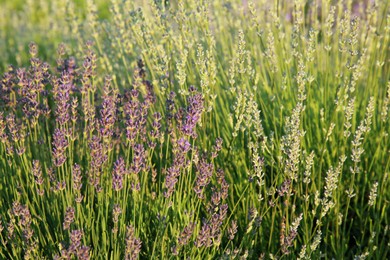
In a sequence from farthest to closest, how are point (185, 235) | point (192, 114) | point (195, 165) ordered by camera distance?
point (195, 165) → point (192, 114) → point (185, 235)

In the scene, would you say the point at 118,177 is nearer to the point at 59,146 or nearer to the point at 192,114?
the point at 59,146

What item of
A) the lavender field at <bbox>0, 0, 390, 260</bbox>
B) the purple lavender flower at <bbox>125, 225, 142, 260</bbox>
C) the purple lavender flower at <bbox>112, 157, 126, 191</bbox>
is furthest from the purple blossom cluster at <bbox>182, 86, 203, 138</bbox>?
the purple lavender flower at <bbox>125, 225, 142, 260</bbox>

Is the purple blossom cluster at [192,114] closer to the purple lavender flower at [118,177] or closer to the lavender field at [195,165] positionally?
the lavender field at [195,165]

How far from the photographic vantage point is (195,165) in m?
2.43

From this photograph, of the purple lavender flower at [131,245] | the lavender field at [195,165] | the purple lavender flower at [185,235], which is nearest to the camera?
the purple lavender flower at [131,245]

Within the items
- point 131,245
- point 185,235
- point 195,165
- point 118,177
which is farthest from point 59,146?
point 195,165

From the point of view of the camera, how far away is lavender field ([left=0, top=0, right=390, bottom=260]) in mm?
2062

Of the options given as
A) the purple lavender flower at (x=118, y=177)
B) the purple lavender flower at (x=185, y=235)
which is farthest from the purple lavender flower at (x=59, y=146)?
the purple lavender flower at (x=185, y=235)

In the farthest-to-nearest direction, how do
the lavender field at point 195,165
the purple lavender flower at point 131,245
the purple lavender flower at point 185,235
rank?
1. the lavender field at point 195,165
2. the purple lavender flower at point 185,235
3. the purple lavender flower at point 131,245

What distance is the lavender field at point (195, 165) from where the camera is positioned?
2.06 metres

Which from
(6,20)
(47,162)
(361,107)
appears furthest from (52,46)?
(361,107)

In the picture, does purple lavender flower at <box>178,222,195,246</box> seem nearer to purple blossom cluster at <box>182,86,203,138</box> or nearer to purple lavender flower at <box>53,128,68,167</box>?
purple blossom cluster at <box>182,86,203,138</box>

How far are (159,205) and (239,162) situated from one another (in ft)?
1.57

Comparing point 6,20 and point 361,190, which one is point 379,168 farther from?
point 6,20
